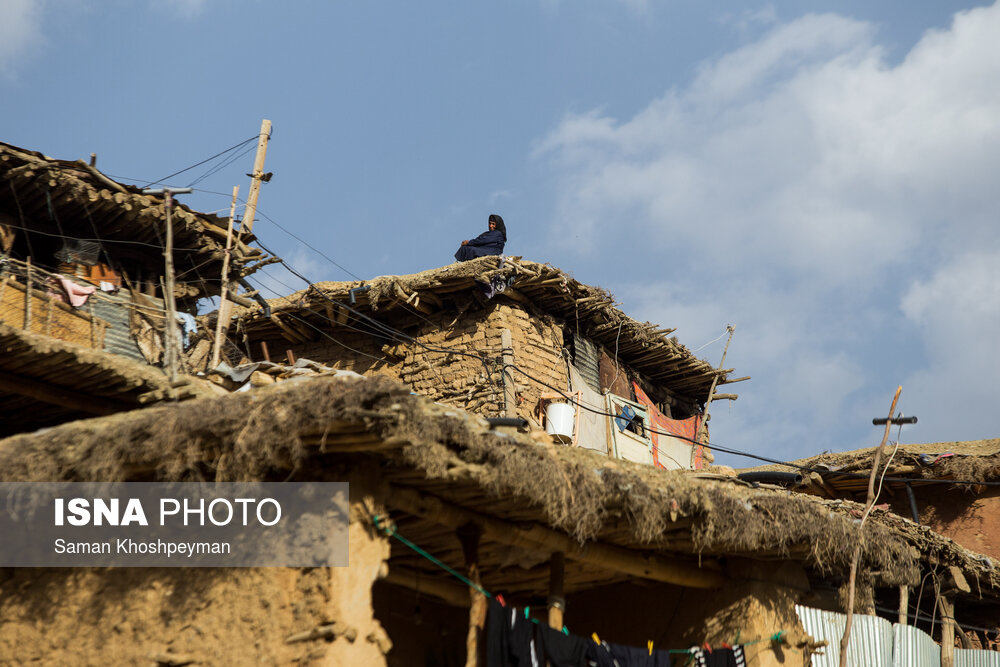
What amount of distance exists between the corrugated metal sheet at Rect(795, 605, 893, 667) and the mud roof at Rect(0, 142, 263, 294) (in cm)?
794

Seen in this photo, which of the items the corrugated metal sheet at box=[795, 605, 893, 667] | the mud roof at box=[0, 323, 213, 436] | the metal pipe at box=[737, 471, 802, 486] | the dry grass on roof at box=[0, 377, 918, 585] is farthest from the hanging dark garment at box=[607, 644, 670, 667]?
the mud roof at box=[0, 323, 213, 436]

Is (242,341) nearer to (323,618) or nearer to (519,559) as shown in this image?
(519,559)

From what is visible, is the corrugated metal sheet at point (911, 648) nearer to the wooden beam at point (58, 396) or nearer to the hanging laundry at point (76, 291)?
the wooden beam at point (58, 396)

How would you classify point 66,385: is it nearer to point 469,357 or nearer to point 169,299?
point 169,299

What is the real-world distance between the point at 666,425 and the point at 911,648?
5.82 m

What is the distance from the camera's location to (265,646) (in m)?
6.40

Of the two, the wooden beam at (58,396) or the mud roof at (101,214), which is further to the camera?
the mud roof at (101,214)

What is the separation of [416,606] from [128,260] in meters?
6.74

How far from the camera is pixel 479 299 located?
13742mm

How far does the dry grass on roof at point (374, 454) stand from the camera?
6.30 metres

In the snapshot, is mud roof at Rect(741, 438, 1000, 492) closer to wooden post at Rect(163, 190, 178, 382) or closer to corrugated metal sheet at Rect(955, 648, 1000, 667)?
corrugated metal sheet at Rect(955, 648, 1000, 667)

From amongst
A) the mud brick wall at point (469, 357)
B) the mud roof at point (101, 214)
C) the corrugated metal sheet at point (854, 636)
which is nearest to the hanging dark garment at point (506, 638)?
the corrugated metal sheet at point (854, 636)

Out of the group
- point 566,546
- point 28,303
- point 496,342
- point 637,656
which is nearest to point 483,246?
point 496,342

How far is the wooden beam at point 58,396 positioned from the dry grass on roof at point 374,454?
8.40 ft
